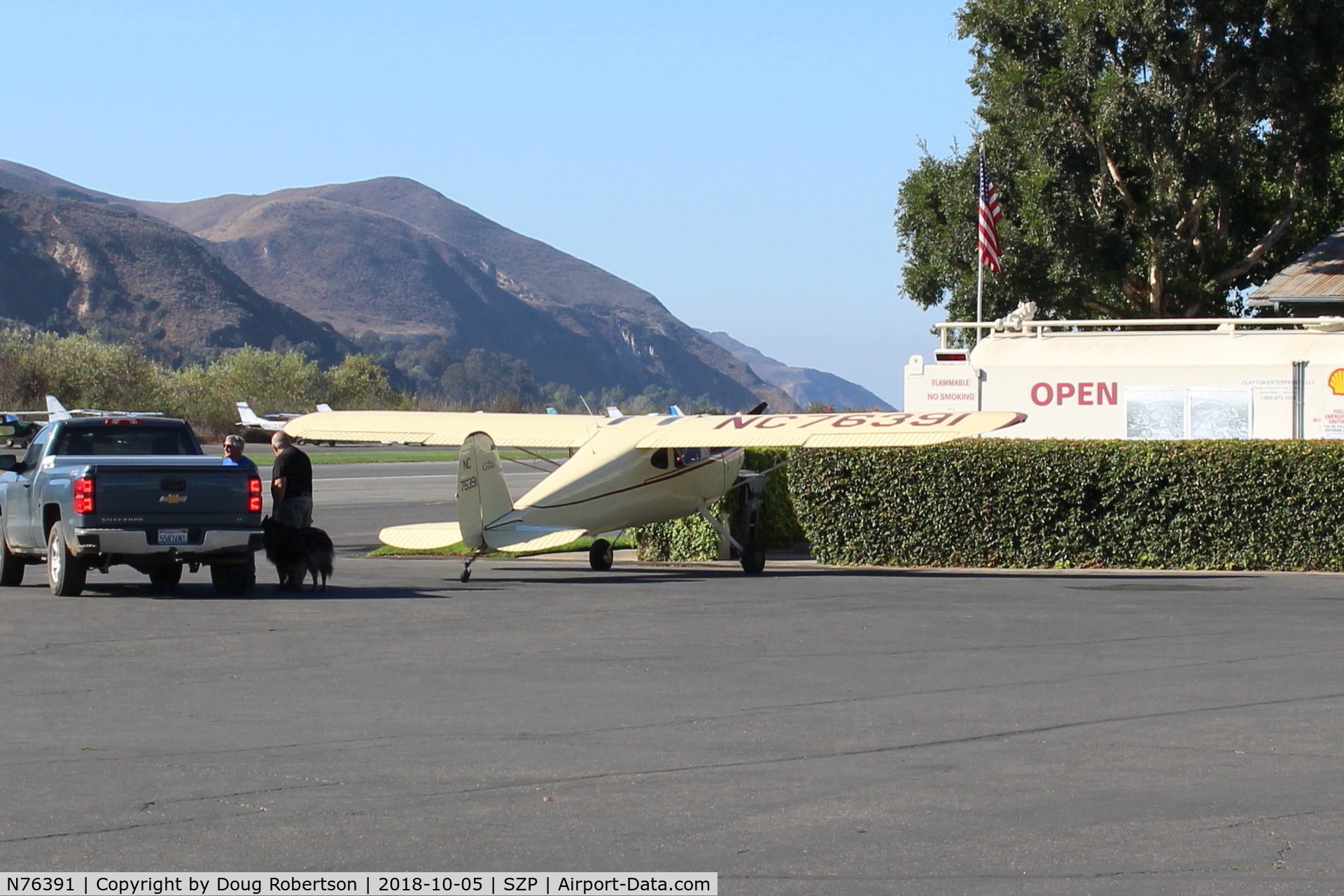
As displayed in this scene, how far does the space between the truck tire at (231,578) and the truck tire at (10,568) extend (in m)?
2.70

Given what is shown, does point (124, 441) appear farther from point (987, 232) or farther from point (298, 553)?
point (987, 232)

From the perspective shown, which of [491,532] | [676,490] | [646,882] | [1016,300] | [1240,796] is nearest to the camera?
[646,882]

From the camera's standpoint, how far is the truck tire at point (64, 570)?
630 inches

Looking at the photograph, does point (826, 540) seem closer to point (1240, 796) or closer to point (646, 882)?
point (1240, 796)

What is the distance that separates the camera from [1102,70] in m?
33.7

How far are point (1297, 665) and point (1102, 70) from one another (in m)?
24.8

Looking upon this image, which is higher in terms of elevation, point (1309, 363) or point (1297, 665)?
point (1309, 363)

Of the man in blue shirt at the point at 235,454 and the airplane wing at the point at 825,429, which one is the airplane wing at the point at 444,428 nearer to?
the airplane wing at the point at 825,429

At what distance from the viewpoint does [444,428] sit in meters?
21.8

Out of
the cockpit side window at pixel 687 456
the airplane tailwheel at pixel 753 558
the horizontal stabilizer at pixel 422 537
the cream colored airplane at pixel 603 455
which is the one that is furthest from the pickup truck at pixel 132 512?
the airplane tailwheel at pixel 753 558

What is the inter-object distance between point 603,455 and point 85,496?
622 cm

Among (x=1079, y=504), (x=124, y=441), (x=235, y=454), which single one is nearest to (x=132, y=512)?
(x=235, y=454)

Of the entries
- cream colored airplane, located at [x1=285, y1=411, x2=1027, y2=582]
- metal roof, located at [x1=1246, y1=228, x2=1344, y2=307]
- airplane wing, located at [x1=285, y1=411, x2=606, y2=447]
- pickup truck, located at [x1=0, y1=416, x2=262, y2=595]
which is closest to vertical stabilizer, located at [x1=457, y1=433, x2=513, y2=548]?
cream colored airplane, located at [x1=285, y1=411, x2=1027, y2=582]

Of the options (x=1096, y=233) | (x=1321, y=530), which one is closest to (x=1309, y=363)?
(x=1321, y=530)
